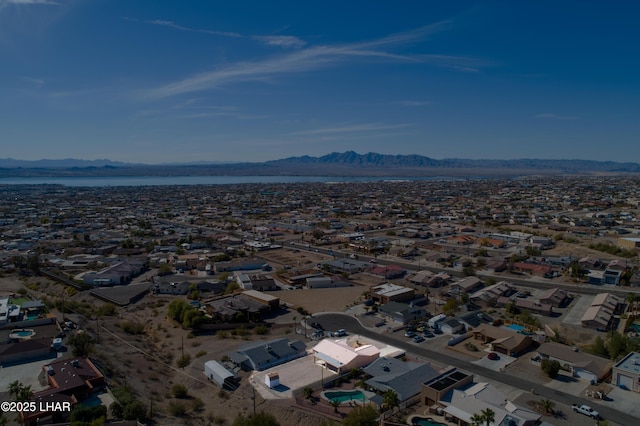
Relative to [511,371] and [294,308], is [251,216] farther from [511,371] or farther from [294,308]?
[511,371]

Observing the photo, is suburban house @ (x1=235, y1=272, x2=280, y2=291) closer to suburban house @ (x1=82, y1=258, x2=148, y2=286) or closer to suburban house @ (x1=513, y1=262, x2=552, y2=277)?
suburban house @ (x1=82, y1=258, x2=148, y2=286)

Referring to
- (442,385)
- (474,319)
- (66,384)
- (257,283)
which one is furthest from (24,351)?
(474,319)

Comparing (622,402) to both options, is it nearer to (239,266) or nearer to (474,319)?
(474,319)

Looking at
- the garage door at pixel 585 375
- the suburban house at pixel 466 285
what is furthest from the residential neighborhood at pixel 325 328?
the suburban house at pixel 466 285

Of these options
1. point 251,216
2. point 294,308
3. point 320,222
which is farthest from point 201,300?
point 251,216

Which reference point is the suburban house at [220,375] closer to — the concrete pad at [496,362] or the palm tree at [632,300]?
the concrete pad at [496,362]

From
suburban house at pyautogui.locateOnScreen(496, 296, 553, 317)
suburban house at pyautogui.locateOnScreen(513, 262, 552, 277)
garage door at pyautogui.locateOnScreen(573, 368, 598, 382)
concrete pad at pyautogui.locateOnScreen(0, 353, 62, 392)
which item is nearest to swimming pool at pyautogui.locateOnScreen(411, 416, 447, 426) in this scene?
garage door at pyautogui.locateOnScreen(573, 368, 598, 382)

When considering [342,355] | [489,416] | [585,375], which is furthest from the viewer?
[342,355]
